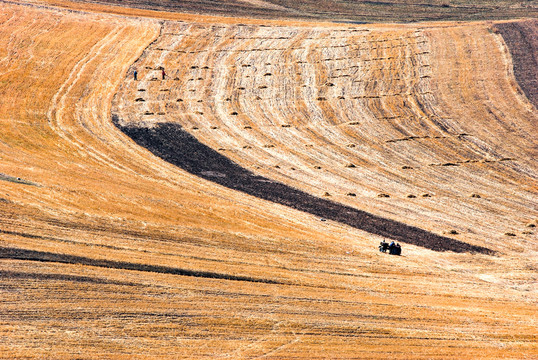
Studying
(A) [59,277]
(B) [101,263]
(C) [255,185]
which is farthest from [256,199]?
(A) [59,277]

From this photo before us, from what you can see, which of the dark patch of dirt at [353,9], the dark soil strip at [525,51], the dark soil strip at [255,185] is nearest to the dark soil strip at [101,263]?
the dark soil strip at [255,185]

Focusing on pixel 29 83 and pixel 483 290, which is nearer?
pixel 483 290

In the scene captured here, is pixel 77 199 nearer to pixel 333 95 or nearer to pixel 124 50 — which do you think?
pixel 333 95

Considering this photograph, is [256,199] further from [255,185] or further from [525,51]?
[525,51]

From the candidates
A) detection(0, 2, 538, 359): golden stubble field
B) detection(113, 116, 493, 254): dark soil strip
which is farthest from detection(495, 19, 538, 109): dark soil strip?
detection(113, 116, 493, 254): dark soil strip

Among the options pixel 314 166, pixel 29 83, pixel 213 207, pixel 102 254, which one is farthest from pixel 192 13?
pixel 102 254

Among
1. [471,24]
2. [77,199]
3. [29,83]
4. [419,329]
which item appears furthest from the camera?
[471,24]

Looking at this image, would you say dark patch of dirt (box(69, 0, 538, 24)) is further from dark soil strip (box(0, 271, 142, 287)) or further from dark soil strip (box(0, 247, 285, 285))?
dark soil strip (box(0, 271, 142, 287))

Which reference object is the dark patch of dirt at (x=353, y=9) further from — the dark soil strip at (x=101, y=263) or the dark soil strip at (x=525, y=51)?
the dark soil strip at (x=101, y=263)
